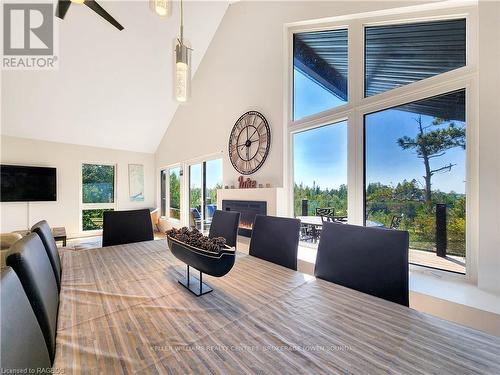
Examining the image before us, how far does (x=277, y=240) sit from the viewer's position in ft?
5.49

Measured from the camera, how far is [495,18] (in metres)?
1.43

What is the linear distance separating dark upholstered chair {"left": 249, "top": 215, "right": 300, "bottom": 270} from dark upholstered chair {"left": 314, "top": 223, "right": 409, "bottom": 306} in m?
0.22

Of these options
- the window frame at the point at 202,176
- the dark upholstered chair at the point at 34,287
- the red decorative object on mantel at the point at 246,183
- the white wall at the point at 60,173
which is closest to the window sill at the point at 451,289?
the red decorative object on mantel at the point at 246,183

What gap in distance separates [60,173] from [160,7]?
5.44 meters

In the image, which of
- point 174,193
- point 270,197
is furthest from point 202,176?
point 270,197

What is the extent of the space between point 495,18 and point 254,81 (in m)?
2.48

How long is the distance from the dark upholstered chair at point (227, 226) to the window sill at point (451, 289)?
55.7 inches

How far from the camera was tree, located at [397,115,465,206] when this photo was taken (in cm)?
171

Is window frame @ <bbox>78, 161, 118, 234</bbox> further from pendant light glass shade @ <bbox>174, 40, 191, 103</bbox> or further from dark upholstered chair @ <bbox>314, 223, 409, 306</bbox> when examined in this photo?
dark upholstered chair @ <bbox>314, 223, 409, 306</bbox>

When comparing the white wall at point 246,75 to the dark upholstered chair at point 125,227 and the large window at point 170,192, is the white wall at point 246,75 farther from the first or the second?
the dark upholstered chair at point 125,227

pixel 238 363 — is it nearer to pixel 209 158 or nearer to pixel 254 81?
pixel 254 81

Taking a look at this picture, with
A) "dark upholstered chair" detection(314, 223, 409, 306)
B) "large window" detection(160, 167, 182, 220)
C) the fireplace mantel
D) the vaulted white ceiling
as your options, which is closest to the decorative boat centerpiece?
"dark upholstered chair" detection(314, 223, 409, 306)

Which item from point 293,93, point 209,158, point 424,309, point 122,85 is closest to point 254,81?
point 293,93

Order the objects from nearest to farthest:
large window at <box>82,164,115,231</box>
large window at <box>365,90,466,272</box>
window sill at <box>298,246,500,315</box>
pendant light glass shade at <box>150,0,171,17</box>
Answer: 1. window sill at <box>298,246,500,315</box>
2. pendant light glass shade at <box>150,0,171,17</box>
3. large window at <box>365,90,466,272</box>
4. large window at <box>82,164,115,231</box>
